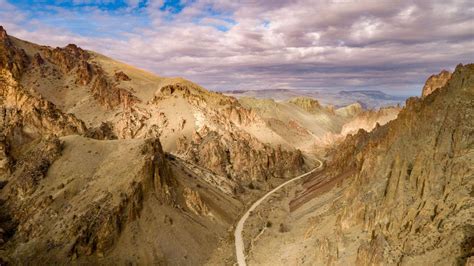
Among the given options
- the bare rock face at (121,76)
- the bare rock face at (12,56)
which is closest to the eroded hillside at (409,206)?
the bare rock face at (121,76)

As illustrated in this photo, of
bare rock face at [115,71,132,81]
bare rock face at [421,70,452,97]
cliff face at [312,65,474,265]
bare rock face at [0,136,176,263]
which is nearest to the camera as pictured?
cliff face at [312,65,474,265]

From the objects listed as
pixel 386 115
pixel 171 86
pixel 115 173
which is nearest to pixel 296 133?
pixel 386 115

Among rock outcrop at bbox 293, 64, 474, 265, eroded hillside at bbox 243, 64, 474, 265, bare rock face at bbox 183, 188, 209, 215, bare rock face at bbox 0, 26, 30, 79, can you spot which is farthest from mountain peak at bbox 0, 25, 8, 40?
rock outcrop at bbox 293, 64, 474, 265

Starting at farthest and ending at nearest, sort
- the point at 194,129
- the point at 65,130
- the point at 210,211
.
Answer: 1. the point at 194,129
2. the point at 65,130
3. the point at 210,211

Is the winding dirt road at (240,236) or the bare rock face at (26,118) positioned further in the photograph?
the bare rock face at (26,118)

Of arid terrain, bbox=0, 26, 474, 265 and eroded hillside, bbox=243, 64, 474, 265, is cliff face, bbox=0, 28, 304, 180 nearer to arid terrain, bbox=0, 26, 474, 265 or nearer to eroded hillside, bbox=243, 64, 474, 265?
arid terrain, bbox=0, 26, 474, 265

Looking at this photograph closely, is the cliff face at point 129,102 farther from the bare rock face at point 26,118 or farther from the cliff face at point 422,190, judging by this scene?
the cliff face at point 422,190

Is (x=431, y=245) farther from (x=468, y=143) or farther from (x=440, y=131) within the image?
(x=440, y=131)

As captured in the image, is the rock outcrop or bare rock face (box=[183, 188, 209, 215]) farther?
bare rock face (box=[183, 188, 209, 215])
